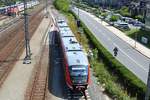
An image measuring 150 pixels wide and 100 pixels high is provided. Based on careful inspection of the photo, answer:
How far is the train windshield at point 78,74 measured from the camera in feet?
93.8

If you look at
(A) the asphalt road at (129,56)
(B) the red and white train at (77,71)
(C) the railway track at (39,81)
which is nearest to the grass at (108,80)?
(B) the red and white train at (77,71)

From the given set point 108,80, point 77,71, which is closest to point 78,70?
point 77,71

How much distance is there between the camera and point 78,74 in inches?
1130

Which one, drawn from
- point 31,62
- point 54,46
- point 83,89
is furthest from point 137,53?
point 83,89

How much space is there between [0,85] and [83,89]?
7781 millimetres

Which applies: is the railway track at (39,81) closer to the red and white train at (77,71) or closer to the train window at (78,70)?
the red and white train at (77,71)

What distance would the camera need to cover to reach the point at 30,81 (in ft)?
108

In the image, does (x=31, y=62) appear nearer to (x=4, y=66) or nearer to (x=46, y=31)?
(x=4, y=66)

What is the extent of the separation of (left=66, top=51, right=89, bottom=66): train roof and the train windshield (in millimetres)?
555

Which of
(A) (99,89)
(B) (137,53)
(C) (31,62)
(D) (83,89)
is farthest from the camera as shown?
(B) (137,53)

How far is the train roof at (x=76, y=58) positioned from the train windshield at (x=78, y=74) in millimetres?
555

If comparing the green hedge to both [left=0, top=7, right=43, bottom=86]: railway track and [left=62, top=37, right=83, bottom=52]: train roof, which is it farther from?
[left=0, top=7, right=43, bottom=86]: railway track

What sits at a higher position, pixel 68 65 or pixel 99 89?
pixel 68 65

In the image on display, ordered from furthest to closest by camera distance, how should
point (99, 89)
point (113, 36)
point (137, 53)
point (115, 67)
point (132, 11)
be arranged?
1. point (132, 11)
2. point (113, 36)
3. point (137, 53)
4. point (115, 67)
5. point (99, 89)
